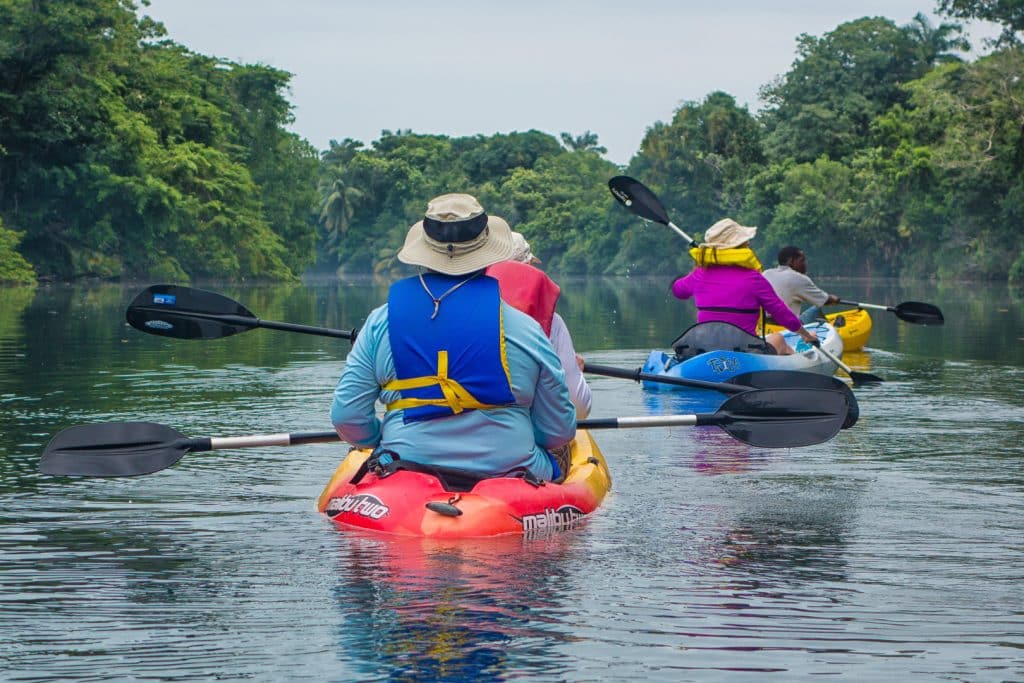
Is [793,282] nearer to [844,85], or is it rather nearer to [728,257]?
[728,257]

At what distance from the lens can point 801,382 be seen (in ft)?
29.0

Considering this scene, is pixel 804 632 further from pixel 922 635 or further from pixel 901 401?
pixel 901 401

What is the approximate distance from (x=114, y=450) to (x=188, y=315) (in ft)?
6.69

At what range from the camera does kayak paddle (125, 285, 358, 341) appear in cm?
936

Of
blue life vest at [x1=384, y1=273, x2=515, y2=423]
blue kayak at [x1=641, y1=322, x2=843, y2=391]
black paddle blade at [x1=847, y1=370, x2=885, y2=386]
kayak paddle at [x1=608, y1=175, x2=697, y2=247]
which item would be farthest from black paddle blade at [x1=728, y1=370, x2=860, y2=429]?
kayak paddle at [x1=608, y1=175, x2=697, y2=247]

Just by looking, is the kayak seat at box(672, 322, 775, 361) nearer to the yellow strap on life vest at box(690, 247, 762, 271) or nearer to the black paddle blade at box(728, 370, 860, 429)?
the yellow strap on life vest at box(690, 247, 762, 271)

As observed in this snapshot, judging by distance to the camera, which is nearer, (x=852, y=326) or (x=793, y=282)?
(x=793, y=282)

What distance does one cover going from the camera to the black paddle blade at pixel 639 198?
15844 millimetres

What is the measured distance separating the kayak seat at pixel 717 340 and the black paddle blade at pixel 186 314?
17.1 feet

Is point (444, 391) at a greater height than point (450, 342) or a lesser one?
lesser

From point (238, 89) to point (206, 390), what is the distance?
199 feet

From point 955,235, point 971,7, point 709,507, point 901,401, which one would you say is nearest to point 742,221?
point 955,235

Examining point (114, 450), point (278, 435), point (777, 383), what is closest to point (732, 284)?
point (777, 383)

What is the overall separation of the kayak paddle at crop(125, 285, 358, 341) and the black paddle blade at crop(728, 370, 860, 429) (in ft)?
7.40
